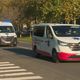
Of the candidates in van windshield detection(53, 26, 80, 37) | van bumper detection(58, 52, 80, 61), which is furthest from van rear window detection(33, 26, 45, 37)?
van bumper detection(58, 52, 80, 61)

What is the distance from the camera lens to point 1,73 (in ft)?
48.4

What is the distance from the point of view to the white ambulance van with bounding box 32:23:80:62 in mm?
18000

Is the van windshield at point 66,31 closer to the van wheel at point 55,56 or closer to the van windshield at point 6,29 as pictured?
the van wheel at point 55,56

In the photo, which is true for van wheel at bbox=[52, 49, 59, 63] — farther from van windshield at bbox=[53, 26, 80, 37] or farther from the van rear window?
the van rear window

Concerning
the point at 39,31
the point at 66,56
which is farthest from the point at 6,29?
the point at 66,56

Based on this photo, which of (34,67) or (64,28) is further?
(64,28)

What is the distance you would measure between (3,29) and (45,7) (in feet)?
43.0

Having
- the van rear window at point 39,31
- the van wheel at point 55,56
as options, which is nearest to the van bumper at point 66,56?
the van wheel at point 55,56

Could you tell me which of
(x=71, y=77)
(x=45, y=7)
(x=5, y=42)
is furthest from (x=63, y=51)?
(x=45, y=7)

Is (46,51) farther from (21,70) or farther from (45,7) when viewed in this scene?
(45,7)

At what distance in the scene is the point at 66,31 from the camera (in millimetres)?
19141

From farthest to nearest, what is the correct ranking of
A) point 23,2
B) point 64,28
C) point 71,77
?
point 23,2, point 64,28, point 71,77

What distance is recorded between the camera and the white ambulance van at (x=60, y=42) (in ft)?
59.1

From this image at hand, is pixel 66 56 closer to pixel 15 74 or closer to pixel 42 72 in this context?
pixel 42 72
